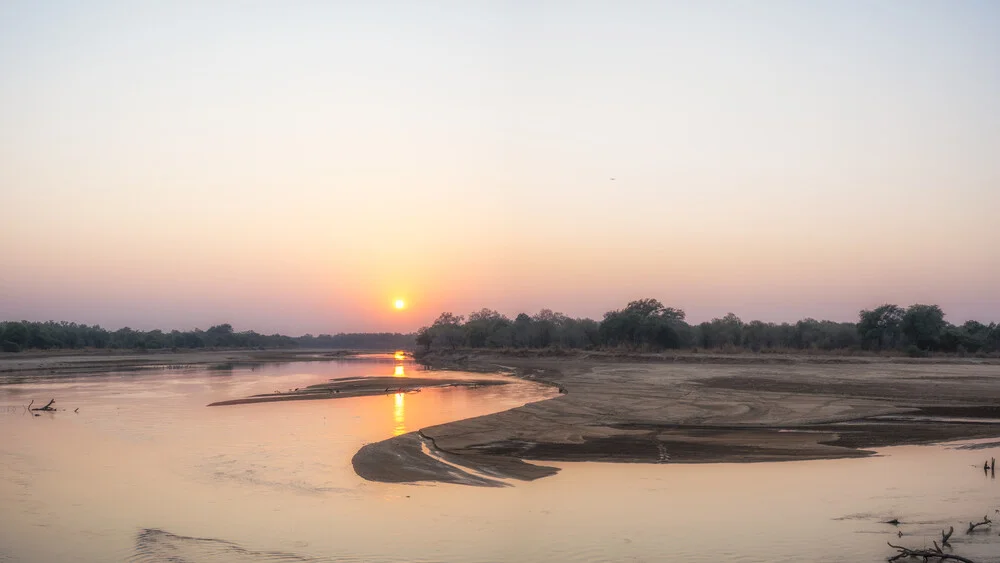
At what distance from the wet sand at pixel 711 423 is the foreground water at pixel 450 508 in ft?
3.87

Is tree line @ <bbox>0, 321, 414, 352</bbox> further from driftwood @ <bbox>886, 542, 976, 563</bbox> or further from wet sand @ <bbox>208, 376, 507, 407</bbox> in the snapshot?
driftwood @ <bbox>886, 542, 976, 563</bbox>

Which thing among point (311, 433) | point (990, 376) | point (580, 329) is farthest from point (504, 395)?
point (580, 329)

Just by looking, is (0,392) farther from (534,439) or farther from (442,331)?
(442,331)

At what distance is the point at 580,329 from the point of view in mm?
98688

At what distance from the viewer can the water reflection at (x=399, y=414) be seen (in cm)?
2263

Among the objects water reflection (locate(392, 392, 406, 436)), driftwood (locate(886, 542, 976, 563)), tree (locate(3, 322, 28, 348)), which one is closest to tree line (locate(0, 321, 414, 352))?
tree (locate(3, 322, 28, 348))

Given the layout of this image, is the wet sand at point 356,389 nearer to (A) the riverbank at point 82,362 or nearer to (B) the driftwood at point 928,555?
(B) the driftwood at point 928,555

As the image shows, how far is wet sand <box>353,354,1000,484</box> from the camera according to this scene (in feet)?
55.7

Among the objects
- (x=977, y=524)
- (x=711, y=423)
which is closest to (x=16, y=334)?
(x=711, y=423)

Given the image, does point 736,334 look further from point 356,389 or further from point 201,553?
point 201,553

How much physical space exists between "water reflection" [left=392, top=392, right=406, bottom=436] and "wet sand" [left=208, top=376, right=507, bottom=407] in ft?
9.24

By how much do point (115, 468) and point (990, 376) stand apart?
3743cm

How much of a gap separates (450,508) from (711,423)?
1205 cm

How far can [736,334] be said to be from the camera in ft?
264
